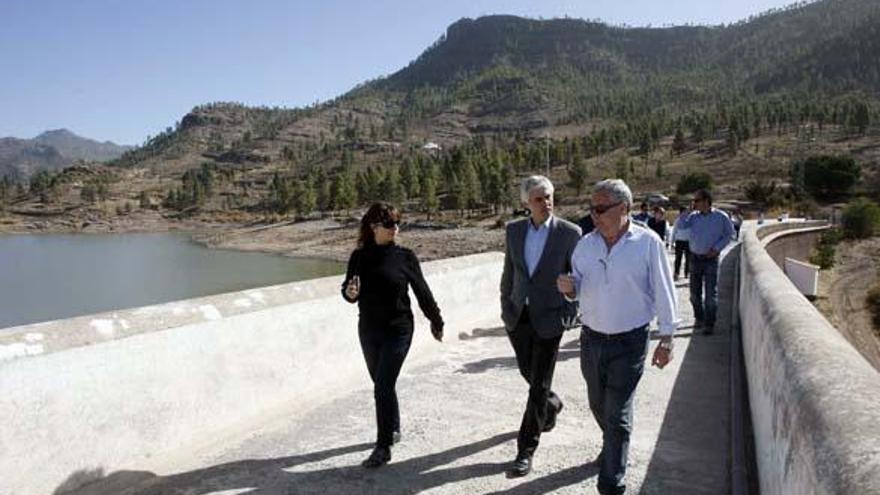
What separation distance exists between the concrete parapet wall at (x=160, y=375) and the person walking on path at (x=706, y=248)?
15.4 feet

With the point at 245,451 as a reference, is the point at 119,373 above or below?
above

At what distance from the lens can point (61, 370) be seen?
4.00 meters

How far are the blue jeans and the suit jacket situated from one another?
202 inches

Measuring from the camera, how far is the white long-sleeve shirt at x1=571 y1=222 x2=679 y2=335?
383 cm

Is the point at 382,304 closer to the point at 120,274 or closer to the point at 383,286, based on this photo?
the point at 383,286

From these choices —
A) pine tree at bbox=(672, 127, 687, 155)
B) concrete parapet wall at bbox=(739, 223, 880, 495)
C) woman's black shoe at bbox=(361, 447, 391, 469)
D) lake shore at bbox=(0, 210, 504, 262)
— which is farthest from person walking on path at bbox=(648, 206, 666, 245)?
pine tree at bbox=(672, 127, 687, 155)

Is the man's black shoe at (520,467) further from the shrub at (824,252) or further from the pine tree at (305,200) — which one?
the pine tree at (305,200)

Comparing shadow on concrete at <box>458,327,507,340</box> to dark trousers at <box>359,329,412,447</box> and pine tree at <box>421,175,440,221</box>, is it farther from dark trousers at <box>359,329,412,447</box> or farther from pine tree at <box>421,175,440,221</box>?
pine tree at <box>421,175,440,221</box>

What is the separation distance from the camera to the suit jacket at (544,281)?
436 centimetres

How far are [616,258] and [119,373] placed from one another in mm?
3005

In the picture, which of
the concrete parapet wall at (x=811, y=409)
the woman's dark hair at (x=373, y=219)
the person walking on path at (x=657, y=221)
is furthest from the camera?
the person walking on path at (x=657, y=221)

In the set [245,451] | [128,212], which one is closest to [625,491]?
[245,451]

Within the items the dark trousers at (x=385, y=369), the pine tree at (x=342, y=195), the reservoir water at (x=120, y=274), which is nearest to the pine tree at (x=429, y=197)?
the pine tree at (x=342, y=195)

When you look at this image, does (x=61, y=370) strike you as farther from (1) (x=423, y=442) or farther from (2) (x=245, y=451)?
(1) (x=423, y=442)
